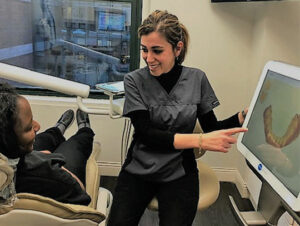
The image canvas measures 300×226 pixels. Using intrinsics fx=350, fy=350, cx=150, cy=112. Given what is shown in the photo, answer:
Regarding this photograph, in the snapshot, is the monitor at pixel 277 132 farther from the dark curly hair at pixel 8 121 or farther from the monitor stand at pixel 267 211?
the dark curly hair at pixel 8 121

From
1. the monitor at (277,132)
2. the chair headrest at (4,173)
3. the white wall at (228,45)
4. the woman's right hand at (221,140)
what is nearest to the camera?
the chair headrest at (4,173)

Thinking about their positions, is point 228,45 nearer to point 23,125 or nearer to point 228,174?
point 228,174

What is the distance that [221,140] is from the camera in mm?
1259

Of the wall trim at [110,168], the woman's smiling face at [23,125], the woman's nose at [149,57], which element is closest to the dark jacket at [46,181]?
the woman's smiling face at [23,125]

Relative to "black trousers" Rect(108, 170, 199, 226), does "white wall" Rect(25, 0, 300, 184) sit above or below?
above

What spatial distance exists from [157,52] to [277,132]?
575 millimetres

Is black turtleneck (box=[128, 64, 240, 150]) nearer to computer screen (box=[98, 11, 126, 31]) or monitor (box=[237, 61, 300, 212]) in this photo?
monitor (box=[237, 61, 300, 212])

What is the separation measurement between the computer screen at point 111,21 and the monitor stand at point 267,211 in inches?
65.9

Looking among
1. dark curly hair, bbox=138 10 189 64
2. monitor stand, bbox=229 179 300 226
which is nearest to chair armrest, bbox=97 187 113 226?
monitor stand, bbox=229 179 300 226

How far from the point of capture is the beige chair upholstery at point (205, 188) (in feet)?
4.85

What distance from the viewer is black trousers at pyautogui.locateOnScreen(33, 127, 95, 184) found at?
1.44 m

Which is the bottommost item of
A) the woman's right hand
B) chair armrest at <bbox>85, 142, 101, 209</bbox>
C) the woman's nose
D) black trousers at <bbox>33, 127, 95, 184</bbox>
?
chair armrest at <bbox>85, 142, 101, 209</bbox>

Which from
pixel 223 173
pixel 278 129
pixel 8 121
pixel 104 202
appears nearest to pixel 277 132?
pixel 278 129

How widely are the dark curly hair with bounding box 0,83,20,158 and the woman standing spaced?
0.58m
